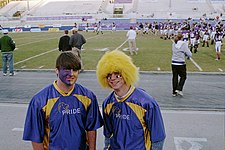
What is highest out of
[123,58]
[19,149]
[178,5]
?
[178,5]

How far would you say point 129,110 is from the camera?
100 inches

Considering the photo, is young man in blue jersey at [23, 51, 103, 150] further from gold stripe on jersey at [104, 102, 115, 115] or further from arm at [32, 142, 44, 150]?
gold stripe on jersey at [104, 102, 115, 115]

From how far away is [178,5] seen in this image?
62062mm

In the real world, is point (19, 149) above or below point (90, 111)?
below

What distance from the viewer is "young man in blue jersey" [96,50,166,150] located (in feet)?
8.32

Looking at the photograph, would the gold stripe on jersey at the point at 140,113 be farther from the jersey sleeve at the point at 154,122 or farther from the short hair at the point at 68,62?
the short hair at the point at 68,62

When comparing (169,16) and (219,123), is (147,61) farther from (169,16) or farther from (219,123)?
(169,16)

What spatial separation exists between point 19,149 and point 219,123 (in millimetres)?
3899

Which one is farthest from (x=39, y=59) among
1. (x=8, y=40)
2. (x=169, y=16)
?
(x=169, y=16)

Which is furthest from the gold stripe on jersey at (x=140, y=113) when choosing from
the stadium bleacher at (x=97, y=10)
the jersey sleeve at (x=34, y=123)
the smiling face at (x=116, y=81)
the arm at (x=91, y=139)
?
the stadium bleacher at (x=97, y=10)

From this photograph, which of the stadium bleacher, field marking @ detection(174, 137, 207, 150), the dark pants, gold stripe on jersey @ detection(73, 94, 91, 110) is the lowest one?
field marking @ detection(174, 137, 207, 150)

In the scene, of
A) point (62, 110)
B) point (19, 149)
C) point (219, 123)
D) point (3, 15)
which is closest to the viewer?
point (62, 110)

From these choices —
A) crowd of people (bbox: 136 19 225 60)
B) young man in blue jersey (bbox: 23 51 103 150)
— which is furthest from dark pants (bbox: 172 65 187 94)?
young man in blue jersey (bbox: 23 51 103 150)

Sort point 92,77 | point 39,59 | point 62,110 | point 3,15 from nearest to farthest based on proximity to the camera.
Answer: point 62,110 → point 92,77 → point 39,59 → point 3,15
